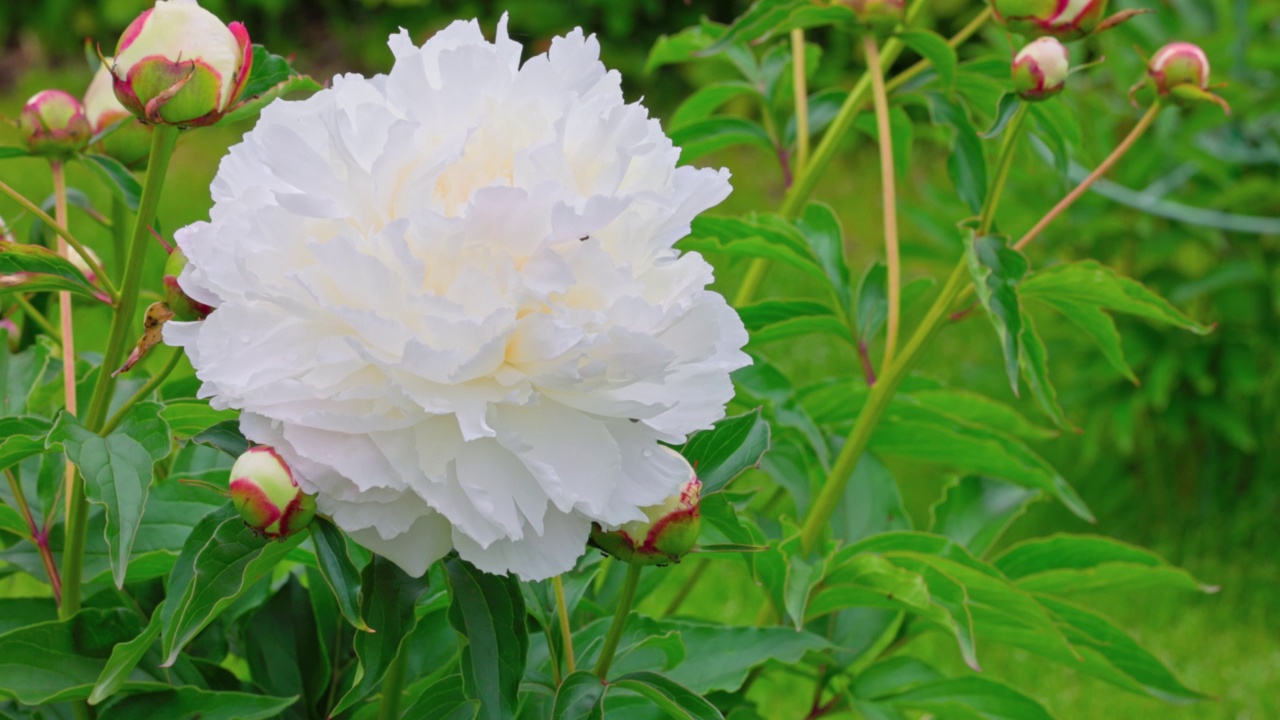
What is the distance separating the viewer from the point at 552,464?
A: 1.60 ft

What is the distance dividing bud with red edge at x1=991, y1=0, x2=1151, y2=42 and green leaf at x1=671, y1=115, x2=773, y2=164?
254 mm

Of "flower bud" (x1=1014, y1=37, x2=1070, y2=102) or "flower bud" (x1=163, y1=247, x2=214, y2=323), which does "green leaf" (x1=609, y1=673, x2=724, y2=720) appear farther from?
"flower bud" (x1=1014, y1=37, x2=1070, y2=102)

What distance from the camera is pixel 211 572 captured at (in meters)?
0.52

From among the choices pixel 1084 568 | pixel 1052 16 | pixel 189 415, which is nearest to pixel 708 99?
pixel 1052 16

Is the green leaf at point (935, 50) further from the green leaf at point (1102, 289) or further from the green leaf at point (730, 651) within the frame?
the green leaf at point (730, 651)

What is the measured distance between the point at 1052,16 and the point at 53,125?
1.96 ft

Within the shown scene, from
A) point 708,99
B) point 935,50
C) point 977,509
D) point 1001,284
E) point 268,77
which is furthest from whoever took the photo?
point 708,99

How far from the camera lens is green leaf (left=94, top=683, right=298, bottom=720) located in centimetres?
63

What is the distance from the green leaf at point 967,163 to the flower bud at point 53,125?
0.57 meters

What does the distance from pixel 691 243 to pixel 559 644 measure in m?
0.30

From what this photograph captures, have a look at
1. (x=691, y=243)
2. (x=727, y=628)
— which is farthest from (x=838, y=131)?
(x=727, y=628)

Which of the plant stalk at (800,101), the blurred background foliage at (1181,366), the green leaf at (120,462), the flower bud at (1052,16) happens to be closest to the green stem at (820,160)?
the plant stalk at (800,101)

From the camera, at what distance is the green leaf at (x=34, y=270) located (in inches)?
22.8

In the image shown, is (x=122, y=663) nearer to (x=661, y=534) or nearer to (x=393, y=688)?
(x=393, y=688)
